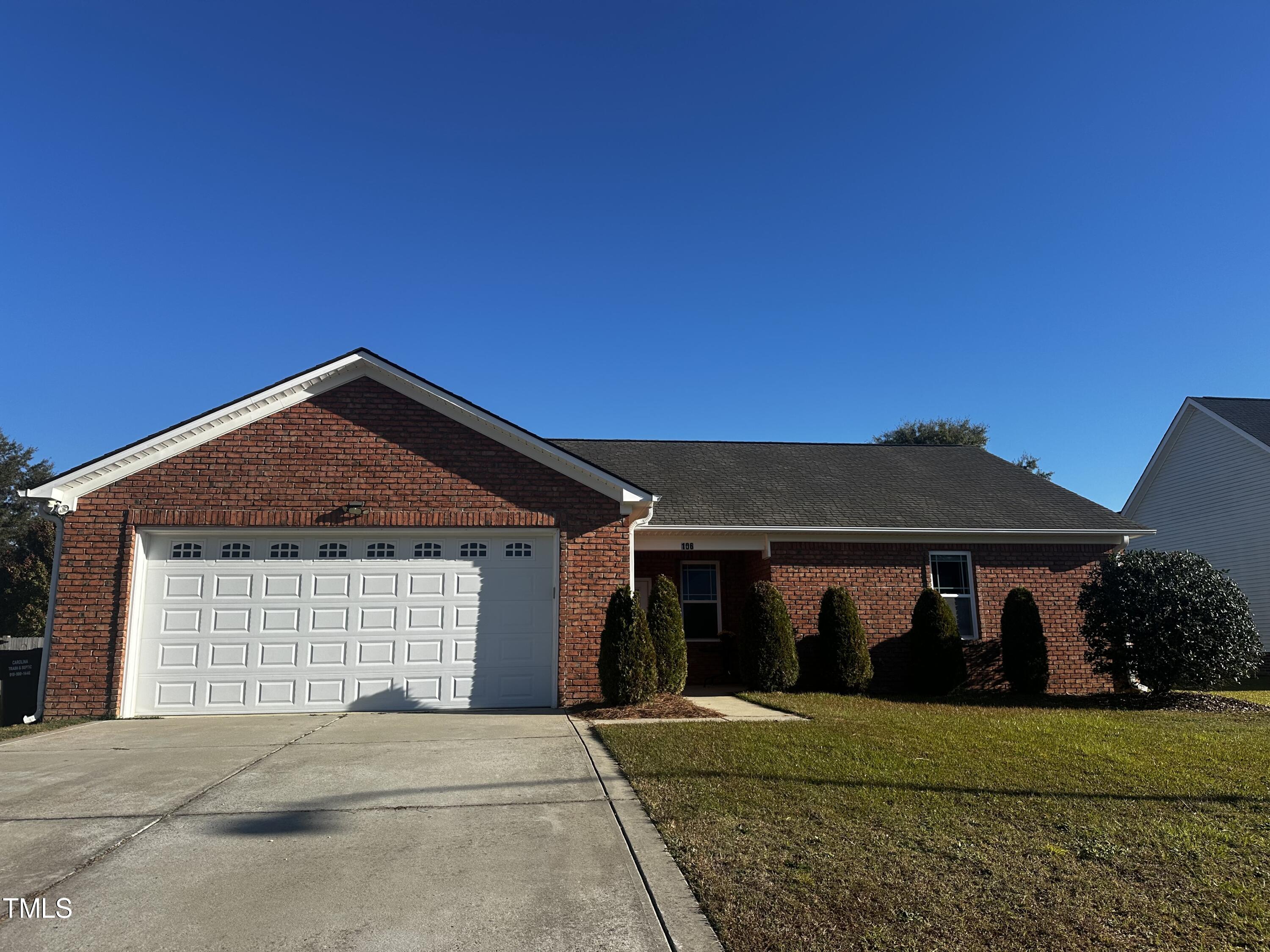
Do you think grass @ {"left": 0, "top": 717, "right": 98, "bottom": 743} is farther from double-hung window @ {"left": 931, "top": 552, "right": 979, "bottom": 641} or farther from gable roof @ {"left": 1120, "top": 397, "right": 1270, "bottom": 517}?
gable roof @ {"left": 1120, "top": 397, "right": 1270, "bottom": 517}

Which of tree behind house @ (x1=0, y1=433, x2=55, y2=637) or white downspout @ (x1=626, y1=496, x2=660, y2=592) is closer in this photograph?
white downspout @ (x1=626, y1=496, x2=660, y2=592)

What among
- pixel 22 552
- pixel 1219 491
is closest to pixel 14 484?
pixel 22 552

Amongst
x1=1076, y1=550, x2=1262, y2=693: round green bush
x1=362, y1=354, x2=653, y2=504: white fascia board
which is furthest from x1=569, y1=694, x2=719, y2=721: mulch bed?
x1=1076, y1=550, x2=1262, y2=693: round green bush

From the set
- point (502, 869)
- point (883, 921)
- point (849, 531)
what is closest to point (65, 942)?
point (502, 869)

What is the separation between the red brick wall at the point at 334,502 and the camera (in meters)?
10.6

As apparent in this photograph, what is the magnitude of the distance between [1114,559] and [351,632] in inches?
510

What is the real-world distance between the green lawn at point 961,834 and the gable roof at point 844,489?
6.21 m

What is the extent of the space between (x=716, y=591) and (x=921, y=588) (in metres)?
4.00

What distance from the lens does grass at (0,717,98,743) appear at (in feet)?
29.6

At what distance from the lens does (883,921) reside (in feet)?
12.3

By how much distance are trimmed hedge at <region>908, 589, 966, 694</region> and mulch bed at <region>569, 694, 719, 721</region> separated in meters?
5.02

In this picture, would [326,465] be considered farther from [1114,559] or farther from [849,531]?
[1114,559]

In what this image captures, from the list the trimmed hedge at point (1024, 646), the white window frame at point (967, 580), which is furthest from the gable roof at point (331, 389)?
the trimmed hedge at point (1024, 646)

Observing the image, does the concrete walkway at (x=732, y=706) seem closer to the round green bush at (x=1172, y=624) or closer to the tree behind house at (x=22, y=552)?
the round green bush at (x=1172, y=624)
